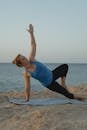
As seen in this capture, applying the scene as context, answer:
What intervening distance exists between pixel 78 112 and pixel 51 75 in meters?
1.41

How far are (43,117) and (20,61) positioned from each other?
62.6 inches

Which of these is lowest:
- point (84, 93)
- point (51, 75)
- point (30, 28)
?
point (84, 93)

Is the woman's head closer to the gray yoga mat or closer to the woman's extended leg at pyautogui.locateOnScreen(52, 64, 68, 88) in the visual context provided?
the woman's extended leg at pyautogui.locateOnScreen(52, 64, 68, 88)

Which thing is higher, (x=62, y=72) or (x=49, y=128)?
(x=62, y=72)

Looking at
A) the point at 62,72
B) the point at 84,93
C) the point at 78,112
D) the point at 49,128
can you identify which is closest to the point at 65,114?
the point at 78,112

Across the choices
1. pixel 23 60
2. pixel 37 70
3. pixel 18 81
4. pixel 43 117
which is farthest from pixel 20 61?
pixel 18 81

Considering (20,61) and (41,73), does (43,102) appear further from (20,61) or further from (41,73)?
(20,61)

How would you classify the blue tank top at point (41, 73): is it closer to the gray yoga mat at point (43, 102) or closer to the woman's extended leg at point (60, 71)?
the woman's extended leg at point (60, 71)

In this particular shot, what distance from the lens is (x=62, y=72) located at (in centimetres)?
954

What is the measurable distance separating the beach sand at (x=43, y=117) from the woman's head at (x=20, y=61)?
1002mm

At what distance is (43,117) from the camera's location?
769 centimetres

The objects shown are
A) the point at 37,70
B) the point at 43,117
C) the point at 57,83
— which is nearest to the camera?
the point at 43,117

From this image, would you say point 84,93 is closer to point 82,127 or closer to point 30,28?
point 30,28

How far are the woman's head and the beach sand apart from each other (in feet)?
3.29
